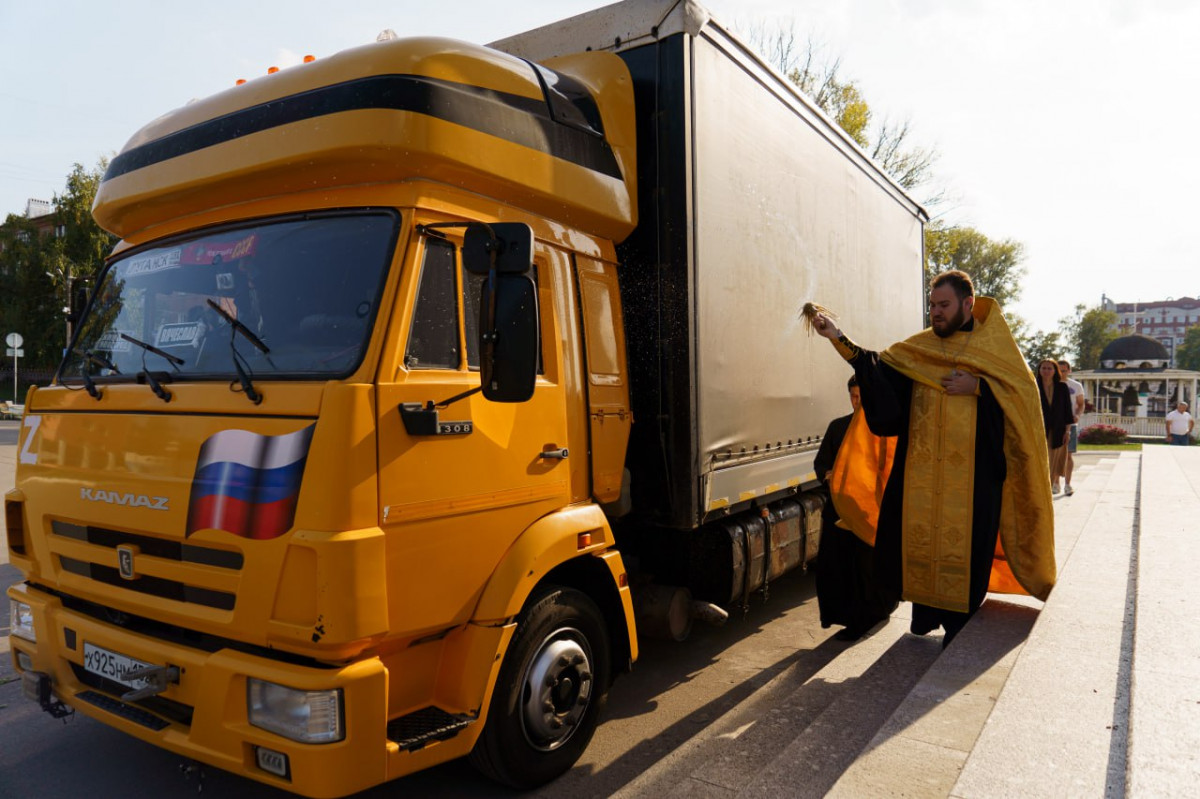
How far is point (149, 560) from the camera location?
9.35ft

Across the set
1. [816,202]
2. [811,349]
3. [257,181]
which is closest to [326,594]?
[257,181]

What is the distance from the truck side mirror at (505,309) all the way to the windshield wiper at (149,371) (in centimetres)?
114

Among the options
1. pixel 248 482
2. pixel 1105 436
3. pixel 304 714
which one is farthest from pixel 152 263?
pixel 1105 436

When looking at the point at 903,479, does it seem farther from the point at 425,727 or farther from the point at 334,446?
the point at 334,446

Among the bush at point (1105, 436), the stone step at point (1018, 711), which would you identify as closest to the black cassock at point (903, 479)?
the stone step at point (1018, 711)

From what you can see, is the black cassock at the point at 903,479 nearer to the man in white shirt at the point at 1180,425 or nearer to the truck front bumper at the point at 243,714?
the truck front bumper at the point at 243,714

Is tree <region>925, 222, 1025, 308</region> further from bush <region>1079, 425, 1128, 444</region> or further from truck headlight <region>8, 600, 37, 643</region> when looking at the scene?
truck headlight <region>8, 600, 37, 643</region>

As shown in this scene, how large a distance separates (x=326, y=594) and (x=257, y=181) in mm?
1635

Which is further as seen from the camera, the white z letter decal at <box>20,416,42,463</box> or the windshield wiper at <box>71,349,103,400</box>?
the white z letter decal at <box>20,416,42,463</box>

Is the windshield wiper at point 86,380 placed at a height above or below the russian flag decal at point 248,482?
above

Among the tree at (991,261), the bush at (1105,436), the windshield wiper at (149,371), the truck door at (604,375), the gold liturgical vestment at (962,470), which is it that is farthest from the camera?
the tree at (991,261)

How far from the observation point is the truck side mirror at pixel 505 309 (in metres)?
2.78

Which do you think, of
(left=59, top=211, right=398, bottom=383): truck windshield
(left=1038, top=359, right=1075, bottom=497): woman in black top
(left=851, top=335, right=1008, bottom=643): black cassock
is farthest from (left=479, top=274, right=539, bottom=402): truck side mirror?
(left=1038, top=359, right=1075, bottom=497): woman in black top

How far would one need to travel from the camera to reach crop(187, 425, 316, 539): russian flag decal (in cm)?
254
